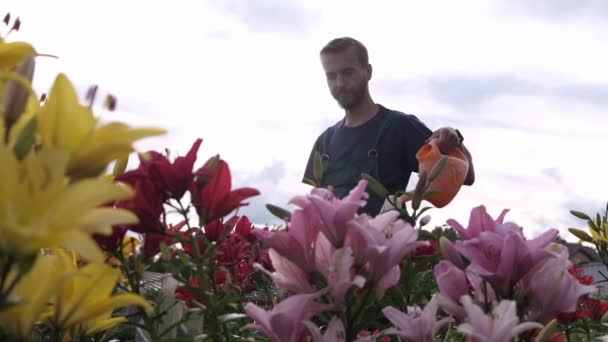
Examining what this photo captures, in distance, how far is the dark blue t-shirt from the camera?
3334 mm

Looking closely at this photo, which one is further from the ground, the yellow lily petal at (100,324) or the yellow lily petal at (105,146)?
the yellow lily petal at (105,146)

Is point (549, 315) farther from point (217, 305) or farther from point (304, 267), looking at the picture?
point (217, 305)

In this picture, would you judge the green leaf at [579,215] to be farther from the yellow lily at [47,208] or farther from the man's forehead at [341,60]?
the yellow lily at [47,208]

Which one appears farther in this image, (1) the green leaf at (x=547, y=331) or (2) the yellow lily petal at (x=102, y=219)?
(1) the green leaf at (x=547, y=331)

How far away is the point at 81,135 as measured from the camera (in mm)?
696

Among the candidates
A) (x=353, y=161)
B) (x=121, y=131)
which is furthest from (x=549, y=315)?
(x=353, y=161)

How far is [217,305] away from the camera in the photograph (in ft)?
3.26

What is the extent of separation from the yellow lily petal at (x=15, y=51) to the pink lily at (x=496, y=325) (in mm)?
605

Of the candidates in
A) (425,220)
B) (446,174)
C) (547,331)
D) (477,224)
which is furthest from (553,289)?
(446,174)

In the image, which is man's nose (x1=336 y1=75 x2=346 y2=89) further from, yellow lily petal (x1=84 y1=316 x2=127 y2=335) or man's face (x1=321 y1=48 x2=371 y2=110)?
yellow lily petal (x1=84 y1=316 x2=127 y2=335)

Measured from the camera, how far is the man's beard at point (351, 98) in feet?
12.0

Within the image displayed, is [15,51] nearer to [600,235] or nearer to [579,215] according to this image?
[579,215]

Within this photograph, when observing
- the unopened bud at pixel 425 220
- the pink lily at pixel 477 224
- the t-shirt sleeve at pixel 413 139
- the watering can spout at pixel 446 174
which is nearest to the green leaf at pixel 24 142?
the pink lily at pixel 477 224

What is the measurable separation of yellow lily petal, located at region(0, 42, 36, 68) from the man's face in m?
2.91
